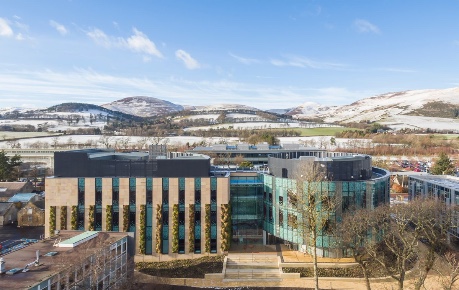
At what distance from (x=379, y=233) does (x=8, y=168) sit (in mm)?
77052

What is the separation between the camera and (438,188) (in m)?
51.9

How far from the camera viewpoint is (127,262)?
3259cm

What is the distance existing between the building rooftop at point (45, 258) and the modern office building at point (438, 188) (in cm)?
4232

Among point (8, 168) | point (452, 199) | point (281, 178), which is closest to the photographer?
point (281, 178)

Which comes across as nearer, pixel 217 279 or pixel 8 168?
pixel 217 279

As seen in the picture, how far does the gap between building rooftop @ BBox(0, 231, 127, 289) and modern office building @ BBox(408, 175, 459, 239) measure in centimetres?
4232

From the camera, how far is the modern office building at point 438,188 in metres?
47.7

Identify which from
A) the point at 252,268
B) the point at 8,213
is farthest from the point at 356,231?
the point at 8,213

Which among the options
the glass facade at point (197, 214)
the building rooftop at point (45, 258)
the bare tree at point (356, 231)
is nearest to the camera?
the building rooftop at point (45, 258)

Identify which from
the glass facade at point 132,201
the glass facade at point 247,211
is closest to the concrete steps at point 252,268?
the glass facade at point 247,211

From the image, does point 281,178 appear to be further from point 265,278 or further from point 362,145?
point 362,145

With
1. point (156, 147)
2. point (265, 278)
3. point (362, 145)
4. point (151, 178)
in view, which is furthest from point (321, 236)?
point (362, 145)

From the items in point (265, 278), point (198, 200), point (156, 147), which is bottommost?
point (265, 278)

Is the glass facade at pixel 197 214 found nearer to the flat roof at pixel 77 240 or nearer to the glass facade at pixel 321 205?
the glass facade at pixel 321 205
